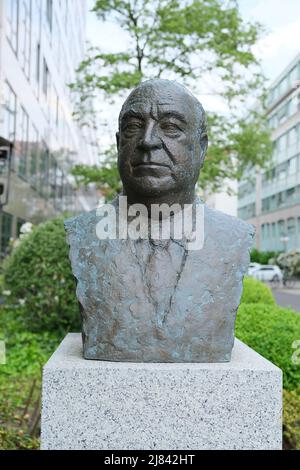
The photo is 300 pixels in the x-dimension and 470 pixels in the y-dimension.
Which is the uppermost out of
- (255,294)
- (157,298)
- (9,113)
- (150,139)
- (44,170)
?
(9,113)

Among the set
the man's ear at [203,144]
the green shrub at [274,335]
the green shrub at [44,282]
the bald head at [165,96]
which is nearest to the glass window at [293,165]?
the green shrub at [44,282]

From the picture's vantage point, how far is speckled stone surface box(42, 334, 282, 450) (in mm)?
2953

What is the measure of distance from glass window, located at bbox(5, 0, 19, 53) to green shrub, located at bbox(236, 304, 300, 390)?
1062 centimetres

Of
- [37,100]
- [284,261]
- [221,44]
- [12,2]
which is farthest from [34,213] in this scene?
[284,261]

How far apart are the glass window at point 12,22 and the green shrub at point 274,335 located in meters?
10.6

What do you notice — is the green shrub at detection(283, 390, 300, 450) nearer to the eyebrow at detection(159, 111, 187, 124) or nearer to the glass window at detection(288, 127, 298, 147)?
the eyebrow at detection(159, 111, 187, 124)

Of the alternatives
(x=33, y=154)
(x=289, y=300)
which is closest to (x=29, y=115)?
(x=33, y=154)

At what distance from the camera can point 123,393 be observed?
297 centimetres

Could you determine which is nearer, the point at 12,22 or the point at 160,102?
the point at 160,102

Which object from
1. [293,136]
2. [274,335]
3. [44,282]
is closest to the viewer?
[274,335]

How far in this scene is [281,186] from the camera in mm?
39062

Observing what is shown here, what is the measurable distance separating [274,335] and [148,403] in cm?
254

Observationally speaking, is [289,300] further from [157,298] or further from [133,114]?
[133,114]

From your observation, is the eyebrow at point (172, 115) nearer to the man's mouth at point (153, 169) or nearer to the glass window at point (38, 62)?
the man's mouth at point (153, 169)
